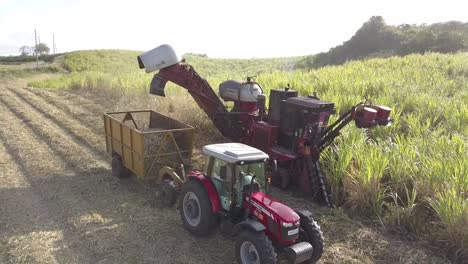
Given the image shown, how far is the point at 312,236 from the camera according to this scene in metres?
4.67

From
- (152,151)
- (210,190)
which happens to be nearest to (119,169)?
(152,151)

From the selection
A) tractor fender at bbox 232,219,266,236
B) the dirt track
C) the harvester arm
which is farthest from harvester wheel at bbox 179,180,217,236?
the harvester arm

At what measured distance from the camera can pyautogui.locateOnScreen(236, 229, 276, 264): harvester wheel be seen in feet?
14.0

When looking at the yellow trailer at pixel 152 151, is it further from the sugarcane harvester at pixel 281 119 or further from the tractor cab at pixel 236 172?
the tractor cab at pixel 236 172

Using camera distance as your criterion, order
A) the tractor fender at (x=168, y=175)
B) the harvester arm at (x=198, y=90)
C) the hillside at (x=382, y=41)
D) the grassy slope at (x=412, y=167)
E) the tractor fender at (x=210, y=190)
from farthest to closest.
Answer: the hillside at (x=382, y=41), the harvester arm at (x=198, y=90), the tractor fender at (x=168, y=175), the tractor fender at (x=210, y=190), the grassy slope at (x=412, y=167)

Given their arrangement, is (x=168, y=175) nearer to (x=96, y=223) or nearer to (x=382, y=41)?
(x=96, y=223)

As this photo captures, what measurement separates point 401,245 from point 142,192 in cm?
463

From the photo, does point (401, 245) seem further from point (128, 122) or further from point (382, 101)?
point (128, 122)

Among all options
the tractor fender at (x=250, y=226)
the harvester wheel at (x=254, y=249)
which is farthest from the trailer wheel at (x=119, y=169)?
the harvester wheel at (x=254, y=249)

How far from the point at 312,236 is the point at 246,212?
0.90 meters

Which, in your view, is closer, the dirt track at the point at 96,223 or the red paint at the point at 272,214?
the red paint at the point at 272,214

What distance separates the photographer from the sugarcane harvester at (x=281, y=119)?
21.5 ft

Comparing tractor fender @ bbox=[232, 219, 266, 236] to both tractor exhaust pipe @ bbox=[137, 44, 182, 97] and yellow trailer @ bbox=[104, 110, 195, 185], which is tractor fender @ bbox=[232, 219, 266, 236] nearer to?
yellow trailer @ bbox=[104, 110, 195, 185]

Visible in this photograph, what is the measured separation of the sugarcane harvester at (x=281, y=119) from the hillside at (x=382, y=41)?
25.1 meters
